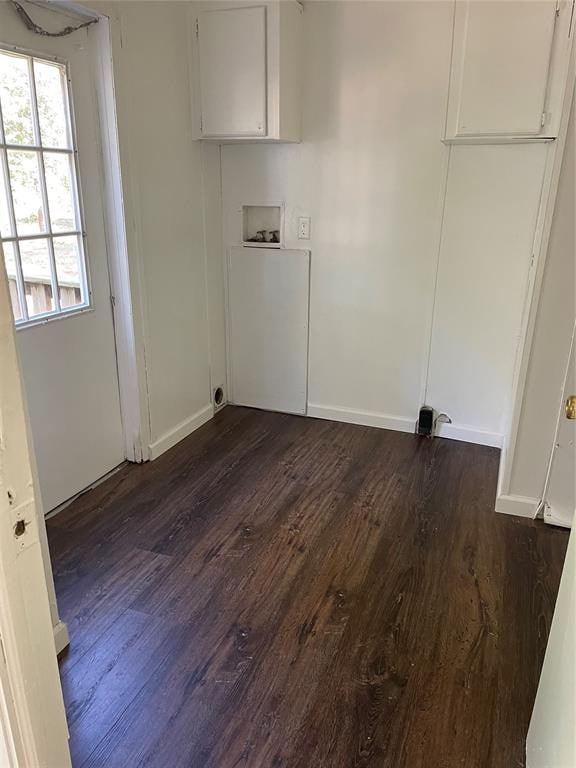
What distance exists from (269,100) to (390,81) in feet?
2.06

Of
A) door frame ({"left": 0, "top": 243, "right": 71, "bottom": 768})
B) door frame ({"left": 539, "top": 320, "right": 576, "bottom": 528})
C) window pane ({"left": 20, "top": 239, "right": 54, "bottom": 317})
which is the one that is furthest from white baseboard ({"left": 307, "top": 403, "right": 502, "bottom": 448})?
door frame ({"left": 0, "top": 243, "right": 71, "bottom": 768})

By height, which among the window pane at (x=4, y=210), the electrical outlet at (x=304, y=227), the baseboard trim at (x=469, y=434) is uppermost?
the window pane at (x=4, y=210)

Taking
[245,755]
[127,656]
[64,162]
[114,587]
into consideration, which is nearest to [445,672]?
[245,755]

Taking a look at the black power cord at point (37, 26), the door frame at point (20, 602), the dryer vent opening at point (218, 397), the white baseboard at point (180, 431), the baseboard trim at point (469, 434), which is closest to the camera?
the door frame at point (20, 602)

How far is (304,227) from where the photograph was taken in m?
3.25

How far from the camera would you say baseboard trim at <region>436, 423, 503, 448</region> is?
3.16 meters

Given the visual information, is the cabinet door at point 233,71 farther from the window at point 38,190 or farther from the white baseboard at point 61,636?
the white baseboard at point 61,636

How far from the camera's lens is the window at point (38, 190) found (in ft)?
6.79

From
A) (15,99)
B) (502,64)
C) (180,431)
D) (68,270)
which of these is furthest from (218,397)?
(502,64)

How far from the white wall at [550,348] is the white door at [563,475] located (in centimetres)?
3

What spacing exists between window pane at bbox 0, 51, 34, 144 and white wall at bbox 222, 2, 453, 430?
1350 mm

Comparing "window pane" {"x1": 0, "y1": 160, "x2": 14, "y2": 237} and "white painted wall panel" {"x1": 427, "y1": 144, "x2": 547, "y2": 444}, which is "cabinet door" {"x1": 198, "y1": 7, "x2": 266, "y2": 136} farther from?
"window pane" {"x1": 0, "y1": 160, "x2": 14, "y2": 237}

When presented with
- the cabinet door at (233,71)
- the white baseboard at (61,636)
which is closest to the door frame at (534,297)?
the cabinet door at (233,71)

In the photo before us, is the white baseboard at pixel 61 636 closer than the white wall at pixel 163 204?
Yes
